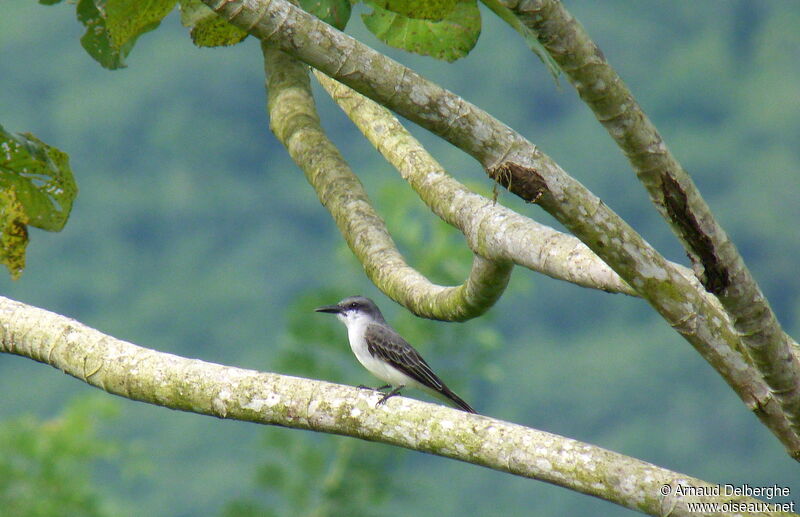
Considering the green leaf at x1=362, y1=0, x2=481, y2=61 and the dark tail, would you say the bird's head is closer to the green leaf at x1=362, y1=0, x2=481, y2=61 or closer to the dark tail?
the dark tail

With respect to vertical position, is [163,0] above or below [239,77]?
above

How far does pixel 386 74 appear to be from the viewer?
2174mm

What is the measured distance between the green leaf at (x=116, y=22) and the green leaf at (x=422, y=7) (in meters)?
0.71

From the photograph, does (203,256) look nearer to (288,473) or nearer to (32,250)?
(32,250)

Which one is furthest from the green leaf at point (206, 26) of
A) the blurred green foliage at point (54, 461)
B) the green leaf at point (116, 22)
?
the blurred green foliage at point (54, 461)

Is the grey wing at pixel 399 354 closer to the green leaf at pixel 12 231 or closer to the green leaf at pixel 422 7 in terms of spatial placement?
the green leaf at pixel 12 231

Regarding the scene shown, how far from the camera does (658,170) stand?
6.77ft

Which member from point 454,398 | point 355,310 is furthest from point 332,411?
point 355,310

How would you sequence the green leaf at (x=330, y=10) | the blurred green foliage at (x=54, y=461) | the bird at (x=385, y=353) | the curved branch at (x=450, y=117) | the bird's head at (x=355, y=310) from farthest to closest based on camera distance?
the blurred green foliage at (x=54, y=461) → the bird's head at (x=355, y=310) → the bird at (x=385, y=353) → the green leaf at (x=330, y=10) → the curved branch at (x=450, y=117)

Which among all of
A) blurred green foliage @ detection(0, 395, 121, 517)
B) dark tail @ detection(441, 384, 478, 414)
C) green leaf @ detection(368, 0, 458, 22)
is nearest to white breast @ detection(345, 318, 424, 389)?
dark tail @ detection(441, 384, 478, 414)

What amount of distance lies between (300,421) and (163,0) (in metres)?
→ 1.17

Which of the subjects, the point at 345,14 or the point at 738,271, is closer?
the point at 738,271

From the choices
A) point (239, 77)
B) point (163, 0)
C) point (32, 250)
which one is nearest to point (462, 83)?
point (239, 77)

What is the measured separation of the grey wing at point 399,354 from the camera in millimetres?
4605
